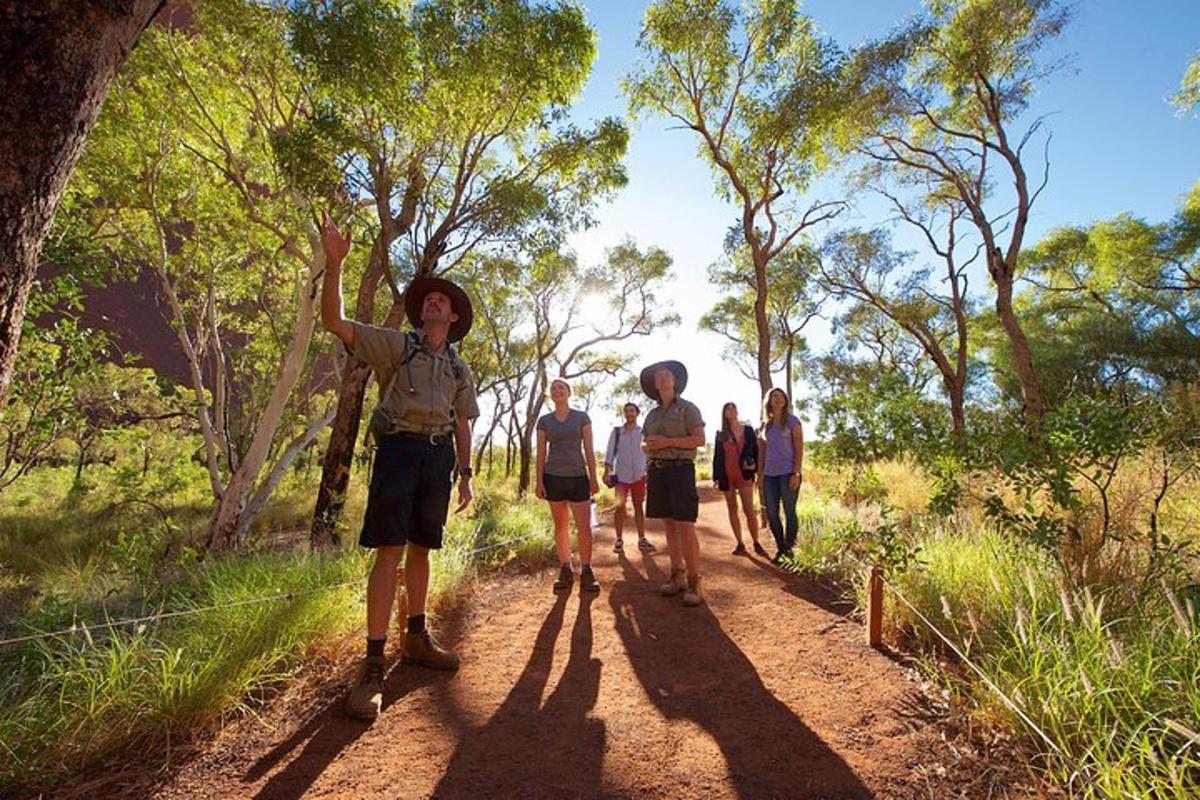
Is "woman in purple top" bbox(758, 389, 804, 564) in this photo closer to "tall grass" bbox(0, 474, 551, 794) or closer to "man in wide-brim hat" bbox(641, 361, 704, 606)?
"man in wide-brim hat" bbox(641, 361, 704, 606)

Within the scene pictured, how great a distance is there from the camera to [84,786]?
209 centimetres

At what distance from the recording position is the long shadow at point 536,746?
7.24 feet

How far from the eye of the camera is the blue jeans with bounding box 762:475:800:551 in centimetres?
601

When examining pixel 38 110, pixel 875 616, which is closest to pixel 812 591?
pixel 875 616

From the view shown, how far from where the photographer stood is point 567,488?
522cm

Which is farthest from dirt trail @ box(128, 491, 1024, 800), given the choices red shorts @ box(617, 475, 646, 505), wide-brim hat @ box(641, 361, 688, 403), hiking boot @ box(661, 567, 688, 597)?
red shorts @ box(617, 475, 646, 505)

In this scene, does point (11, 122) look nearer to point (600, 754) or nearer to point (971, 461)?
point (600, 754)

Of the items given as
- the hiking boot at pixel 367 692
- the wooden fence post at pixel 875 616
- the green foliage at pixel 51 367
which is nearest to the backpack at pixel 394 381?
the hiking boot at pixel 367 692

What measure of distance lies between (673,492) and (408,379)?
245 cm

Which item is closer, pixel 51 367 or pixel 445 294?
pixel 445 294

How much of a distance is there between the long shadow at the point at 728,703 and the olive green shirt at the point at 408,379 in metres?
2.06

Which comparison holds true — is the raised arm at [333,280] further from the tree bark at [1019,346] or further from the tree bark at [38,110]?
the tree bark at [1019,346]

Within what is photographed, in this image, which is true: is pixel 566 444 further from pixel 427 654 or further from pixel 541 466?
pixel 427 654

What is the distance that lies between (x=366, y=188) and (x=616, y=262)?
14859 mm
